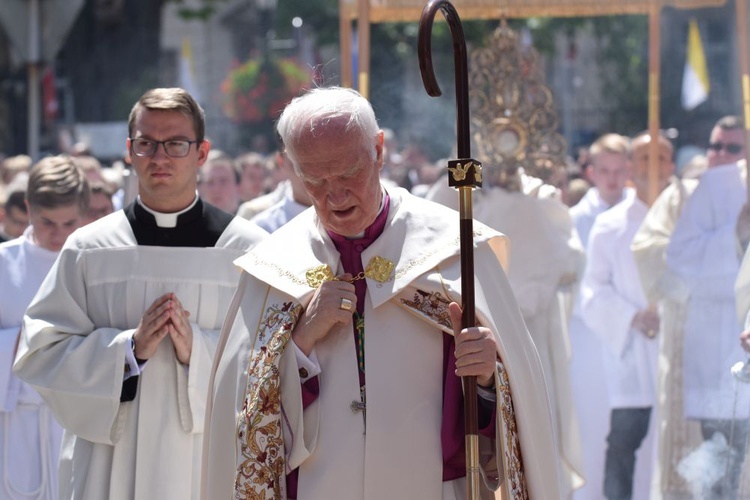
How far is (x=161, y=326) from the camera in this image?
14.1 ft

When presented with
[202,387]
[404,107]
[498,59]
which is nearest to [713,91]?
[404,107]

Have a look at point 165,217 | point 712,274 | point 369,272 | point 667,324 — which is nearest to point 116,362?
point 165,217

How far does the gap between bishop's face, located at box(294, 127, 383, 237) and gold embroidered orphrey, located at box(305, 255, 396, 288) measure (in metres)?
0.12

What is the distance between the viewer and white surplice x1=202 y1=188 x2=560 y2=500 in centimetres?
355

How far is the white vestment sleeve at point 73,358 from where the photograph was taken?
4.34 metres

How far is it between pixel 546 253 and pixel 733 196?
107cm

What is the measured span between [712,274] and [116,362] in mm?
3740

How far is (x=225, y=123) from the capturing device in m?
24.7

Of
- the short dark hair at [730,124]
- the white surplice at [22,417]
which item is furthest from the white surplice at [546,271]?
the white surplice at [22,417]

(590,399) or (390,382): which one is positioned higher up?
(390,382)

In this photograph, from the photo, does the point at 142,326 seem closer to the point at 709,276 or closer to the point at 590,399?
the point at 709,276

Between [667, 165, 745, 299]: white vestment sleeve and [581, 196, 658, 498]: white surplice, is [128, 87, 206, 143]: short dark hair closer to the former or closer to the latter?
[667, 165, 745, 299]: white vestment sleeve

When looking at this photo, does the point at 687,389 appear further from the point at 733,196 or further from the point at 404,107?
the point at 404,107

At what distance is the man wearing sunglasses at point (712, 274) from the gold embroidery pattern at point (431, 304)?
3.50m
